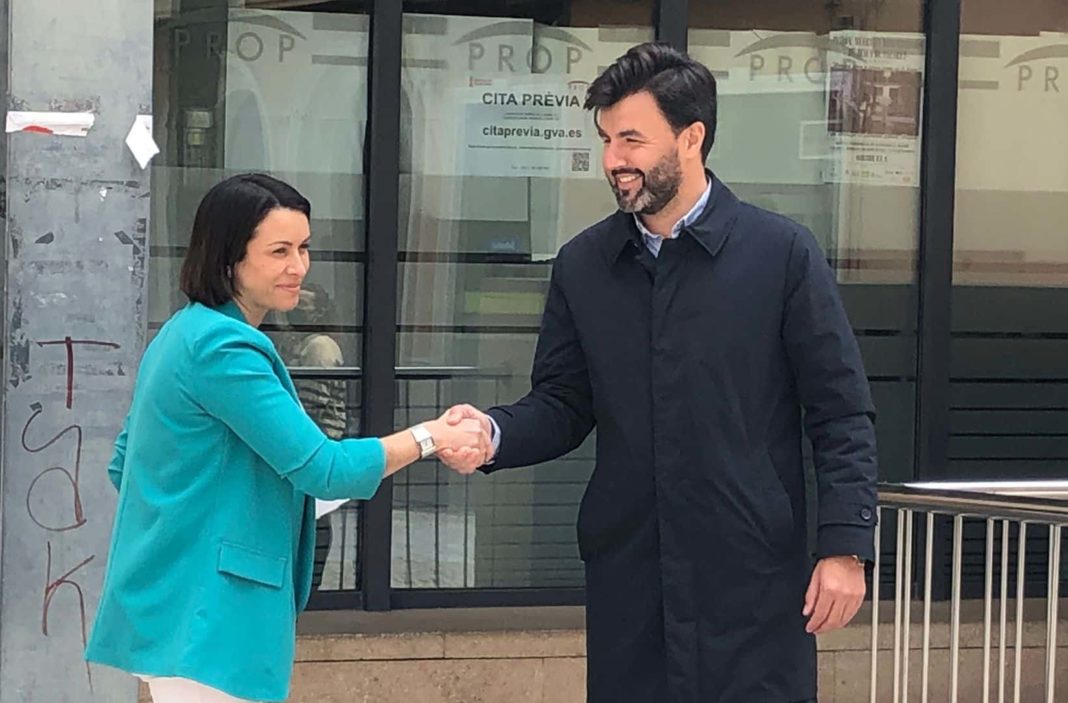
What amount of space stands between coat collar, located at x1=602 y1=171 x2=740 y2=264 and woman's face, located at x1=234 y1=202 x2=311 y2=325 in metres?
0.74

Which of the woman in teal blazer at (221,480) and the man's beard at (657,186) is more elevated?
the man's beard at (657,186)

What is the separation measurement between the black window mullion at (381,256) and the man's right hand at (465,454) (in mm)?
2603

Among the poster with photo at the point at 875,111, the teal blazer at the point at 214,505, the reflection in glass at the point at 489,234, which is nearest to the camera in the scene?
the teal blazer at the point at 214,505

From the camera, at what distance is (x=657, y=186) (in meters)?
3.75

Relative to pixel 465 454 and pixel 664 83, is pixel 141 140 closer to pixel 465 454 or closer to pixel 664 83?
pixel 465 454

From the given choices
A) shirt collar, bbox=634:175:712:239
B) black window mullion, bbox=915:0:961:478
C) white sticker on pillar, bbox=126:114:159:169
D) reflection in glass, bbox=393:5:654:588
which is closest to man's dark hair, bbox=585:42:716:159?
shirt collar, bbox=634:175:712:239

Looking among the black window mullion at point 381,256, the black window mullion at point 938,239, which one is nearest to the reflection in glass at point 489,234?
the black window mullion at point 381,256

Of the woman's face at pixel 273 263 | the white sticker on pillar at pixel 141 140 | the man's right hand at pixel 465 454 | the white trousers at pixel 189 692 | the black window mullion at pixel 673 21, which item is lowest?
the white trousers at pixel 189 692

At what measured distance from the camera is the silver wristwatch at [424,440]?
3744 millimetres

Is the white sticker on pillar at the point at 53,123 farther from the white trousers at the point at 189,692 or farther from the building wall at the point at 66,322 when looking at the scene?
the white trousers at the point at 189,692

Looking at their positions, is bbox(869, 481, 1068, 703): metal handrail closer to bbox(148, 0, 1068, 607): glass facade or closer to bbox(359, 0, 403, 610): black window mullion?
bbox(148, 0, 1068, 607): glass facade

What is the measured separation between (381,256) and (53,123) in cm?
217

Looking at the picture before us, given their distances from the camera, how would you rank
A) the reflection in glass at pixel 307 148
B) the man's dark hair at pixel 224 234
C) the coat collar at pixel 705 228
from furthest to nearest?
the reflection in glass at pixel 307 148 → the coat collar at pixel 705 228 → the man's dark hair at pixel 224 234

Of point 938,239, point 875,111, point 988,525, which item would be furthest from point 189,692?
point 875,111
